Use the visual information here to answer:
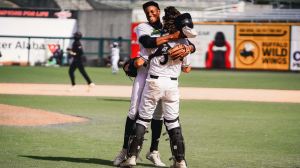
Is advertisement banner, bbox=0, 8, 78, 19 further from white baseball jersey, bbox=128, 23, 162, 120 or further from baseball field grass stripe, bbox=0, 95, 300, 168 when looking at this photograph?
white baseball jersey, bbox=128, 23, 162, 120

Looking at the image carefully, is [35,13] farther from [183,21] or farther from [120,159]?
[183,21]

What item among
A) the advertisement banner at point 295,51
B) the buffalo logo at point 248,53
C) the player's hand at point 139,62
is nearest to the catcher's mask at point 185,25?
the player's hand at point 139,62

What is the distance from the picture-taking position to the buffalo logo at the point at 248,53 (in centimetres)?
4691

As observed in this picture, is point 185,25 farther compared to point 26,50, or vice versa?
point 26,50

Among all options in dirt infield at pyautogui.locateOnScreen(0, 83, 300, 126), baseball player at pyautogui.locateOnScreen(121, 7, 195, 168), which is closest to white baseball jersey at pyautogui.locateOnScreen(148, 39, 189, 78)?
baseball player at pyautogui.locateOnScreen(121, 7, 195, 168)

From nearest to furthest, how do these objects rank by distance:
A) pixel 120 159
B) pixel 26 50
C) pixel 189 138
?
pixel 120 159
pixel 189 138
pixel 26 50

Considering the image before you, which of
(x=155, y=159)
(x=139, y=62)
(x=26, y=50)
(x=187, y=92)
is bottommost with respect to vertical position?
(x=187, y=92)

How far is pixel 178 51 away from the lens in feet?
29.5

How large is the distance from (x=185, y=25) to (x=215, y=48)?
38.9 m

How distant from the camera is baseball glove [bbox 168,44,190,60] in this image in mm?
8961

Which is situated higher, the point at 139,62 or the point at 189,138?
the point at 139,62

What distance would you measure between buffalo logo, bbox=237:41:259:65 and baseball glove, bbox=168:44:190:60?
38.3 metres

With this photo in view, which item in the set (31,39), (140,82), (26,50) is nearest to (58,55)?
(26,50)

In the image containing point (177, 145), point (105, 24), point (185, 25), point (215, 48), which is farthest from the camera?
point (105, 24)
